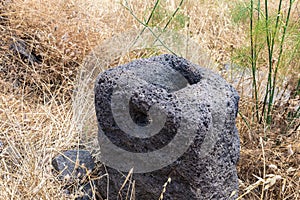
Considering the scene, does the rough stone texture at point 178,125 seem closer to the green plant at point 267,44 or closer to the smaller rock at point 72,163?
the smaller rock at point 72,163

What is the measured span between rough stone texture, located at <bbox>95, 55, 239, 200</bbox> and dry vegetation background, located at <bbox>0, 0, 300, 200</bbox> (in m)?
0.16

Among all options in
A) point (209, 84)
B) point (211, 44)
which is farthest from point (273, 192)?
point (211, 44)

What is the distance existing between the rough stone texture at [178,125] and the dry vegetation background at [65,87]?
156mm

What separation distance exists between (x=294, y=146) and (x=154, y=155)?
2.61 feet

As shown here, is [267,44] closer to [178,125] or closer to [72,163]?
[178,125]

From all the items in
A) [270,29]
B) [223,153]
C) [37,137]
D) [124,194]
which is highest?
[270,29]

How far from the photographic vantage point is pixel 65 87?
2.89 m

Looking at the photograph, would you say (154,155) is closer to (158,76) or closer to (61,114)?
(158,76)

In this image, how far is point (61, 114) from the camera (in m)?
2.59

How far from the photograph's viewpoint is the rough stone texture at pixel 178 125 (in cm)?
146

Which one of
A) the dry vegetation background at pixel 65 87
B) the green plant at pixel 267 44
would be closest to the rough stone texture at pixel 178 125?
the dry vegetation background at pixel 65 87

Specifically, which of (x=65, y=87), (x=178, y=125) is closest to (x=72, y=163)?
(x=178, y=125)

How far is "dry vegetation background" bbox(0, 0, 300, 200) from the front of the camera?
6.15ft

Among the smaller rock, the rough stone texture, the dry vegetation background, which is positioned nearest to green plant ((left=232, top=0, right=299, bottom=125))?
the dry vegetation background
